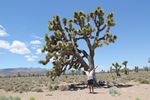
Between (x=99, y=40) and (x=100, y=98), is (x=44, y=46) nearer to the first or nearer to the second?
(x=99, y=40)

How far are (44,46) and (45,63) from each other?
1443 mm

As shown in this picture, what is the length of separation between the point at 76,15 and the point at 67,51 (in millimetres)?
3044

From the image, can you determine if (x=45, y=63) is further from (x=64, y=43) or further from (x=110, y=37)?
(x=110, y=37)

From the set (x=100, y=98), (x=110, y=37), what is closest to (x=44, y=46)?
(x=110, y=37)

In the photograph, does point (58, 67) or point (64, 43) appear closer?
point (64, 43)

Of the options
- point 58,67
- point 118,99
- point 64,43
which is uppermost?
point 64,43

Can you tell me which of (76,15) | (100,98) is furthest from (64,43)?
(100,98)

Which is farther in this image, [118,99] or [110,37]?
[110,37]

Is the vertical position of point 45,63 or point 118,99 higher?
point 45,63

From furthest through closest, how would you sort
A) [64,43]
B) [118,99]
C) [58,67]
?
[58,67], [64,43], [118,99]

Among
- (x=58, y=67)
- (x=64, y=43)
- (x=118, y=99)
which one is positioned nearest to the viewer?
(x=118, y=99)

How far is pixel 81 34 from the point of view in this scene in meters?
24.7

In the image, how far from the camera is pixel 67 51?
24.9 m

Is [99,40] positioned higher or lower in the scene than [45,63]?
higher
